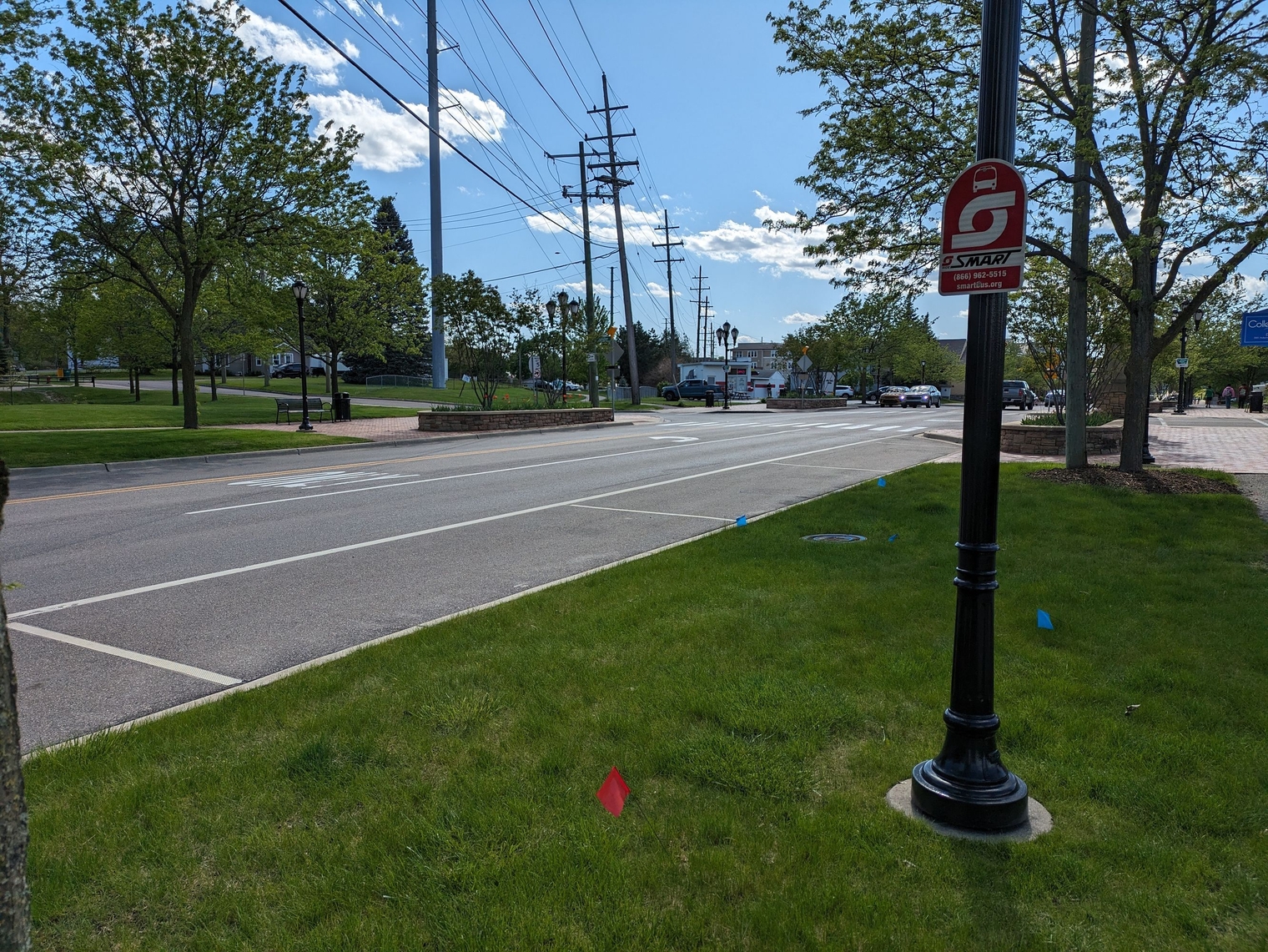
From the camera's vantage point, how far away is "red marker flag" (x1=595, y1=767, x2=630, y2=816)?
3.08 meters

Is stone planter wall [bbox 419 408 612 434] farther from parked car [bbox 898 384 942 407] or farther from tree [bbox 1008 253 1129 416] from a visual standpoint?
parked car [bbox 898 384 942 407]

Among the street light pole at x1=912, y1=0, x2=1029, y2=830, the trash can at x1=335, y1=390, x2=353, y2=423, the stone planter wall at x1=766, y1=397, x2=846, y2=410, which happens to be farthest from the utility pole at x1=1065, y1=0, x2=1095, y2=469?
the stone planter wall at x1=766, y1=397, x2=846, y2=410

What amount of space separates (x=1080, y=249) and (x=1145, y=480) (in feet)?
11.8

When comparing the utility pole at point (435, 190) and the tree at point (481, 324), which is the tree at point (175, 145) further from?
the utility pole at point (435, 190)

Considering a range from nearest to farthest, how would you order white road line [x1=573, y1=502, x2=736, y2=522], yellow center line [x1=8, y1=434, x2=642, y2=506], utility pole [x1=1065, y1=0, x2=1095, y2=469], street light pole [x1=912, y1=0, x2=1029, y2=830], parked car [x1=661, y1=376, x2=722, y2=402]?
1. street light pole [x1=912, y1=0, x2=1029, y2=830]
2. white road line [x1=573, y1=502, x2=736, y2=522]
3. utility pole [x1=1065, y1=0, x2=1095, y2=469]
4. yellow center line [x1=8, y1=434, x2=642, y2=506]
5. parked car [x1=661, y1=376, x2=722, y2=402]

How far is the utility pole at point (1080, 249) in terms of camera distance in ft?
35.1

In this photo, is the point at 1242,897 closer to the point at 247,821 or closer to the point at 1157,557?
the point at 247,821

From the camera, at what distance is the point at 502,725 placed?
3783 millimetres

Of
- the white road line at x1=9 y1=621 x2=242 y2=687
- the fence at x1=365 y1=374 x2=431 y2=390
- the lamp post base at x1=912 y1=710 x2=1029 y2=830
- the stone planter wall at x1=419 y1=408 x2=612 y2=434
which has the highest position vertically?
the fence at x1=365 y1=374 x2=431 y2=390

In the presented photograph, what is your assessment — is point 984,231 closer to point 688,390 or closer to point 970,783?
point 970,783

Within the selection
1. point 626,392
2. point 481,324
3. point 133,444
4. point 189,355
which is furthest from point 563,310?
point 626,392

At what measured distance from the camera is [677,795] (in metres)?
3.17

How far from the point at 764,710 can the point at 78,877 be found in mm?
2745

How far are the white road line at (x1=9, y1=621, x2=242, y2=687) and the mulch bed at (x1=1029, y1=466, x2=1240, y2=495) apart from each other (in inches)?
441
